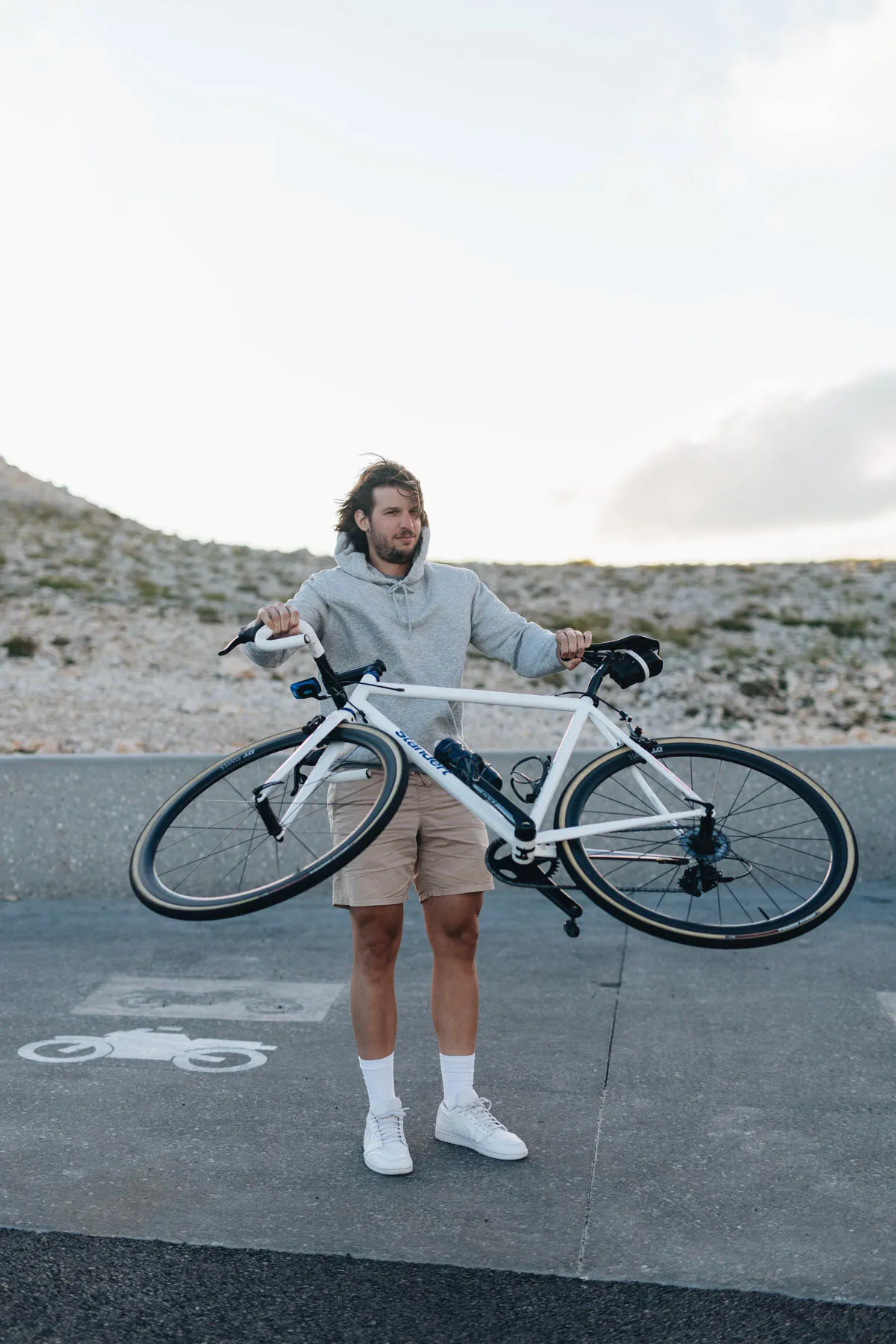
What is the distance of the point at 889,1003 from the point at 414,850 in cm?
283

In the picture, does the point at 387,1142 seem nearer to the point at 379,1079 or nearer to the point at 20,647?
the point at 379,1079

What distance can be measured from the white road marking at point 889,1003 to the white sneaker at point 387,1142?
2.53 metres

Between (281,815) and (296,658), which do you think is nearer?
(281,815)

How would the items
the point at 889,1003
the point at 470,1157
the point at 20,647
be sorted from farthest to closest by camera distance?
the point at 20,647
the point at 889,1003
the point at 470,1157

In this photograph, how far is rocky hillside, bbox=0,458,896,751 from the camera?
19.9 m

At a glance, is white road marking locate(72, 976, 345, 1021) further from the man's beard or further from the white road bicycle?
the man's beard

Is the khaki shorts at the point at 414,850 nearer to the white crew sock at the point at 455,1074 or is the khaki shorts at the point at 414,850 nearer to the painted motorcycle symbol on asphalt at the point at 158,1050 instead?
the white crew sock at the point at 455,1074

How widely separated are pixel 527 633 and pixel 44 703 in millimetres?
17327

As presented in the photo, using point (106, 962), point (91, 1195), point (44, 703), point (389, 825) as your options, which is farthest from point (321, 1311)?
point (44, 703)

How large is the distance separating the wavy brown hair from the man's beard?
7cm

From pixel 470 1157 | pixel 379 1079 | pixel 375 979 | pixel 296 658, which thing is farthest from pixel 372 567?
pixel 296 658

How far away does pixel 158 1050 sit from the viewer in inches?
197

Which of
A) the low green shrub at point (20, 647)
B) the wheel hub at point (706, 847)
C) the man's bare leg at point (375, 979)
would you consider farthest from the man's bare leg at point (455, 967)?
the low green shrub at point (20, 647)

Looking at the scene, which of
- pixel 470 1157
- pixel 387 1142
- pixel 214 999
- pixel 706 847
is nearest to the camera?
pixel 706 847
